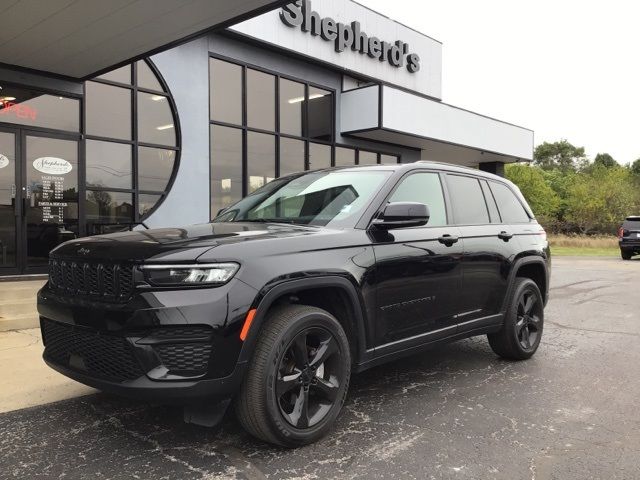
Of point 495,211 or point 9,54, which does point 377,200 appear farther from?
point 9,54

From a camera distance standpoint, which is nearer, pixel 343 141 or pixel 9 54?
pixel 9 54

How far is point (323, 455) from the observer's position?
3090mm

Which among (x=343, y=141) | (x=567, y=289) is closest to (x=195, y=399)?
(x=567, y=289)

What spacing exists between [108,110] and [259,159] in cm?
420

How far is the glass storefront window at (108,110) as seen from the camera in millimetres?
10844

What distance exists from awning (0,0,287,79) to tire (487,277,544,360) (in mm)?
5050

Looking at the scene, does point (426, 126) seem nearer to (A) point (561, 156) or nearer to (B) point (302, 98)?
(B) point (302, 98)

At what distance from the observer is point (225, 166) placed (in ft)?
44.0

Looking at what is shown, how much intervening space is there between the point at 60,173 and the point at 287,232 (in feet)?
27.4

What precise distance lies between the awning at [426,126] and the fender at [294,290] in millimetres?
12662

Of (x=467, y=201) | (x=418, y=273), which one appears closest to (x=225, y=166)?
(x=467, y=201)

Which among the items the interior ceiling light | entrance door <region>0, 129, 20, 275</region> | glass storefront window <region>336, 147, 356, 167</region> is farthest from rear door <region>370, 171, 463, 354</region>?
glass storefront window <region>336, 147, 356, 167</region>

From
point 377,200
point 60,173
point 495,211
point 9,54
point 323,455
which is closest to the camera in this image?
point 323,455

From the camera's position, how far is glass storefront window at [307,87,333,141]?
15.7 metres
